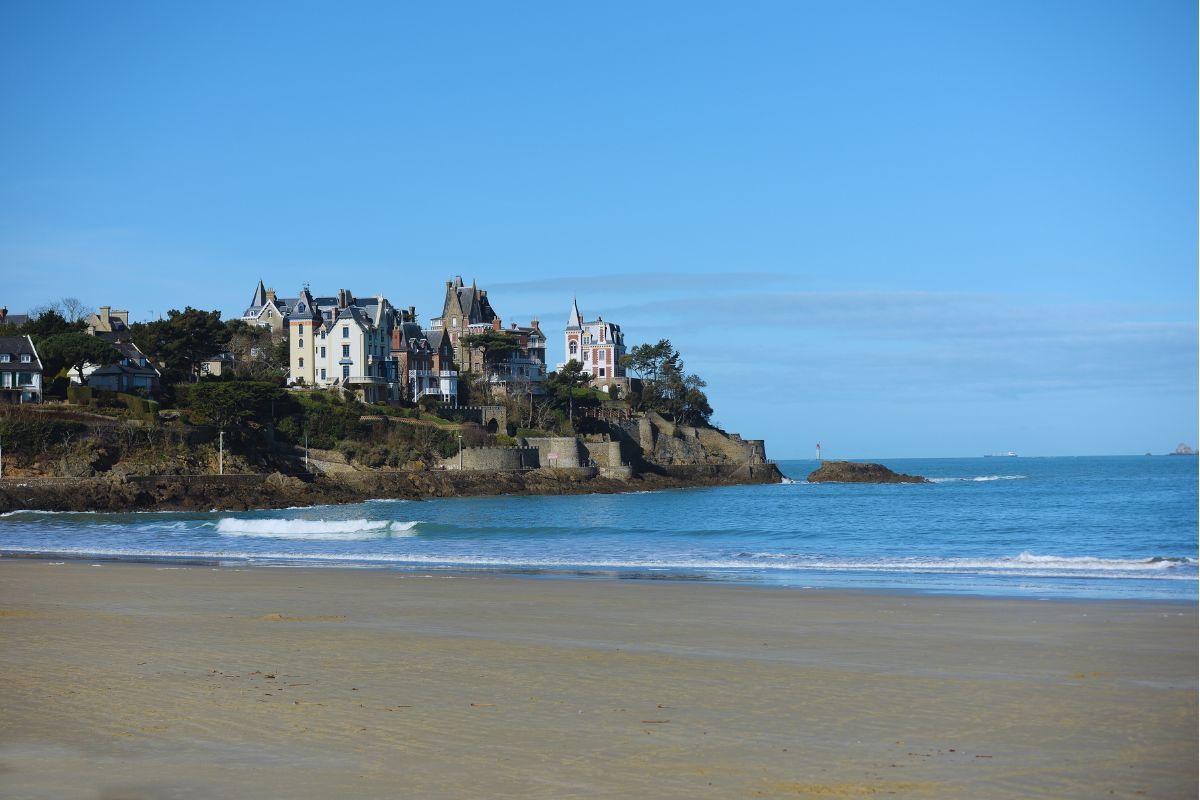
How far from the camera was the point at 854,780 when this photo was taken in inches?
271

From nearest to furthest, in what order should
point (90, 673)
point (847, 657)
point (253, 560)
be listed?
point (90, 673) → point (847, 657) → point (253, 560)

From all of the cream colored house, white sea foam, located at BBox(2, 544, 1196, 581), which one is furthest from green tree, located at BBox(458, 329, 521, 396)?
white sea foam, located at BBox(2, 544, 1196, 581)

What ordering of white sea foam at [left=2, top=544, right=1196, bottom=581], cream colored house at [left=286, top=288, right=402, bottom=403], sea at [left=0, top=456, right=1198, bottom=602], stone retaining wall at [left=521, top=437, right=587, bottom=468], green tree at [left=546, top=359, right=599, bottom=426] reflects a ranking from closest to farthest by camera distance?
sea at [left=0, top=456, right=1198, bottom=602], white sea foam at [left=2, top=544, right=1196, bottom=581], stone retaining wall at [left=521, top=437, right=587, bottom=468], cream colored house at [left=286, top=288, right=402, bottom=403], green tree at [left=546, top=359, right=599, bottom=426]

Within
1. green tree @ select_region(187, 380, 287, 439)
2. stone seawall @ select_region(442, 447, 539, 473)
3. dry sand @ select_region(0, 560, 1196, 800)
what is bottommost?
dry sand @ select_region(0, 560, 1196, 800)

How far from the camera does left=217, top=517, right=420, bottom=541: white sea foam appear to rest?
117 feet

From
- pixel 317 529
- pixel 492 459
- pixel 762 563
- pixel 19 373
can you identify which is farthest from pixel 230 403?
pixel 762 563

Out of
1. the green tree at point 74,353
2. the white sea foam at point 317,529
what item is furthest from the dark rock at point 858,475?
the white sea foam at point 317,529

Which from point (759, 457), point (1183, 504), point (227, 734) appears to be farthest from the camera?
point (759, 457)

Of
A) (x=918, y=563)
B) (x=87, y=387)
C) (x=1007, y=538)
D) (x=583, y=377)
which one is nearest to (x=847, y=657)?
(x=918, y=563)

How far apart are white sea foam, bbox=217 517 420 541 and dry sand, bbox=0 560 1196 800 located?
62.8ft

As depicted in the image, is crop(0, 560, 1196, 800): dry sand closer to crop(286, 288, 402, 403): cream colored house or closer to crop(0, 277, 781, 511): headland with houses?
crop(0, 277, 781, 511): headland with houses

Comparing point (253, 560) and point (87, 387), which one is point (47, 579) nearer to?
point (253, 560)

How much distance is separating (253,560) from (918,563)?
50.6 ft

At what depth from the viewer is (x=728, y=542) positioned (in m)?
31.8
